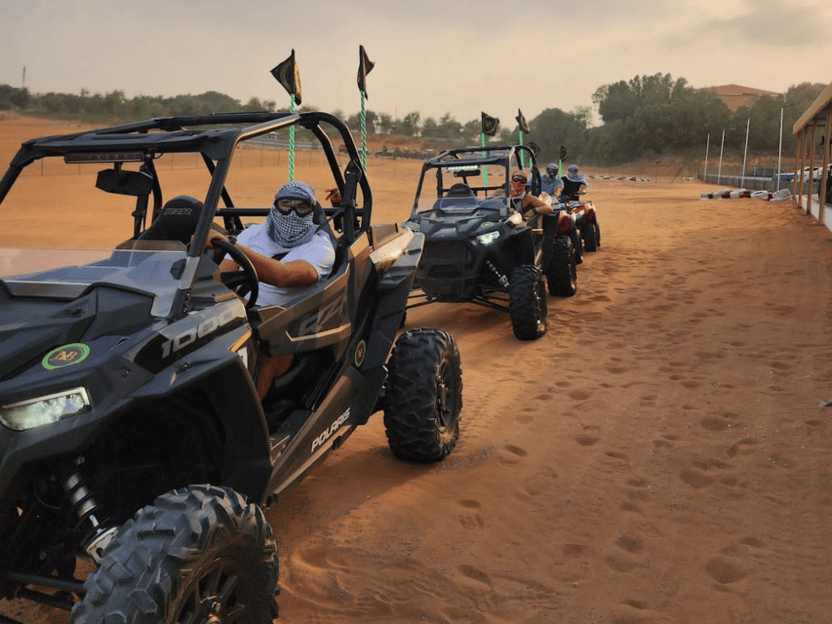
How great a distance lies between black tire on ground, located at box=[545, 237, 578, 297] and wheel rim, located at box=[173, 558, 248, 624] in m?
7.68

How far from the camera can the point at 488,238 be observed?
8.04 meters

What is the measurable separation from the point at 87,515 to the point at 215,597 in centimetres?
44

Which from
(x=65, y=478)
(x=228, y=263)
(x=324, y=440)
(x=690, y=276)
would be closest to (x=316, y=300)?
(x=228, y=263)

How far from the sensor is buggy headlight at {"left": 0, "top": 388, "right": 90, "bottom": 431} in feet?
6.68

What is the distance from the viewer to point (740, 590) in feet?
10.3

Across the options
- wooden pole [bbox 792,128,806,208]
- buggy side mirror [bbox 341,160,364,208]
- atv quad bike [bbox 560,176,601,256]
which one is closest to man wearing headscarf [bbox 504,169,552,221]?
atv quad bike [bbox 560,176,601,256]

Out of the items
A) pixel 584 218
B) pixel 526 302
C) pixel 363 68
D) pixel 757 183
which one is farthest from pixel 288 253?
pixel 757 183

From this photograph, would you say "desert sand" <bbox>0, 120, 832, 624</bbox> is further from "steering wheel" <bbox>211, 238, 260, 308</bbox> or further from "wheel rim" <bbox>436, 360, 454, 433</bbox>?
"steering wheel" <bbox>211, 238, 260, 308</bbox>

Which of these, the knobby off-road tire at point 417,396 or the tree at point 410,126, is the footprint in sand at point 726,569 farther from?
the tree at point 410,126

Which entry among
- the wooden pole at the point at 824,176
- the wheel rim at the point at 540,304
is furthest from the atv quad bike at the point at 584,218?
the wheel rim at the point at 540,304

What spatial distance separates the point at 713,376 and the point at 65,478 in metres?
5.16

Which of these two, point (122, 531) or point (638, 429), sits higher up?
point (122, 531)

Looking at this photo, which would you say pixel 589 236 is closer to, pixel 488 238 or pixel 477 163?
pixel 477 163

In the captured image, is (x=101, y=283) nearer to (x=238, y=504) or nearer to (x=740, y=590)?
(x=238, y=504)
